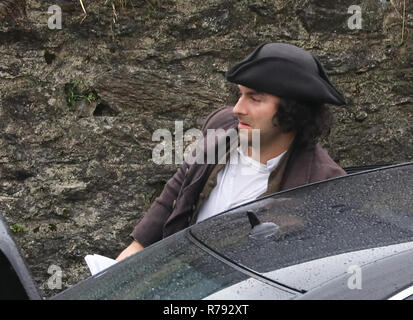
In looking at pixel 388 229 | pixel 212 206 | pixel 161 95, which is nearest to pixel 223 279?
pixel 388 229

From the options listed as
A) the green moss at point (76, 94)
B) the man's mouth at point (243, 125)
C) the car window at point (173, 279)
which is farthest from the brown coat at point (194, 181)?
the green moss at point (76, 94)

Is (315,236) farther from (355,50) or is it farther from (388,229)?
(355,50)

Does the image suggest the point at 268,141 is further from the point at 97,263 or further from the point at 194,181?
the point at 97,263

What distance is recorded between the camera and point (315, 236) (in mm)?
1867

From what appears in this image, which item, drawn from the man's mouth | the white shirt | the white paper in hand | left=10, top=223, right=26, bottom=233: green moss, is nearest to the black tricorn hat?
the man's mouth

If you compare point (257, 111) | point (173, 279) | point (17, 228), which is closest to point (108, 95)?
point (17, 228)

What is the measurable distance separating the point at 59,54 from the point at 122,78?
0.39 m

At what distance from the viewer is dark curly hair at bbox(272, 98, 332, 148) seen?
262 cm

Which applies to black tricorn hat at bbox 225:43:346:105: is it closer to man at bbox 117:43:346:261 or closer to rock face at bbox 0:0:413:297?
man at bbox 117:43:346:261

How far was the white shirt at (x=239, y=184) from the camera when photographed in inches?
106

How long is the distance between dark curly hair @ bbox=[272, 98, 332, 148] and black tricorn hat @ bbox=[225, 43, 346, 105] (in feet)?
0.12

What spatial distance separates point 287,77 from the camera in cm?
259

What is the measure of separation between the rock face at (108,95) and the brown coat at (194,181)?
1.25 m

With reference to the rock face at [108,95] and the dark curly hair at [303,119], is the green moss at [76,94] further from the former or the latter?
the dark curly hair at [303,119]
